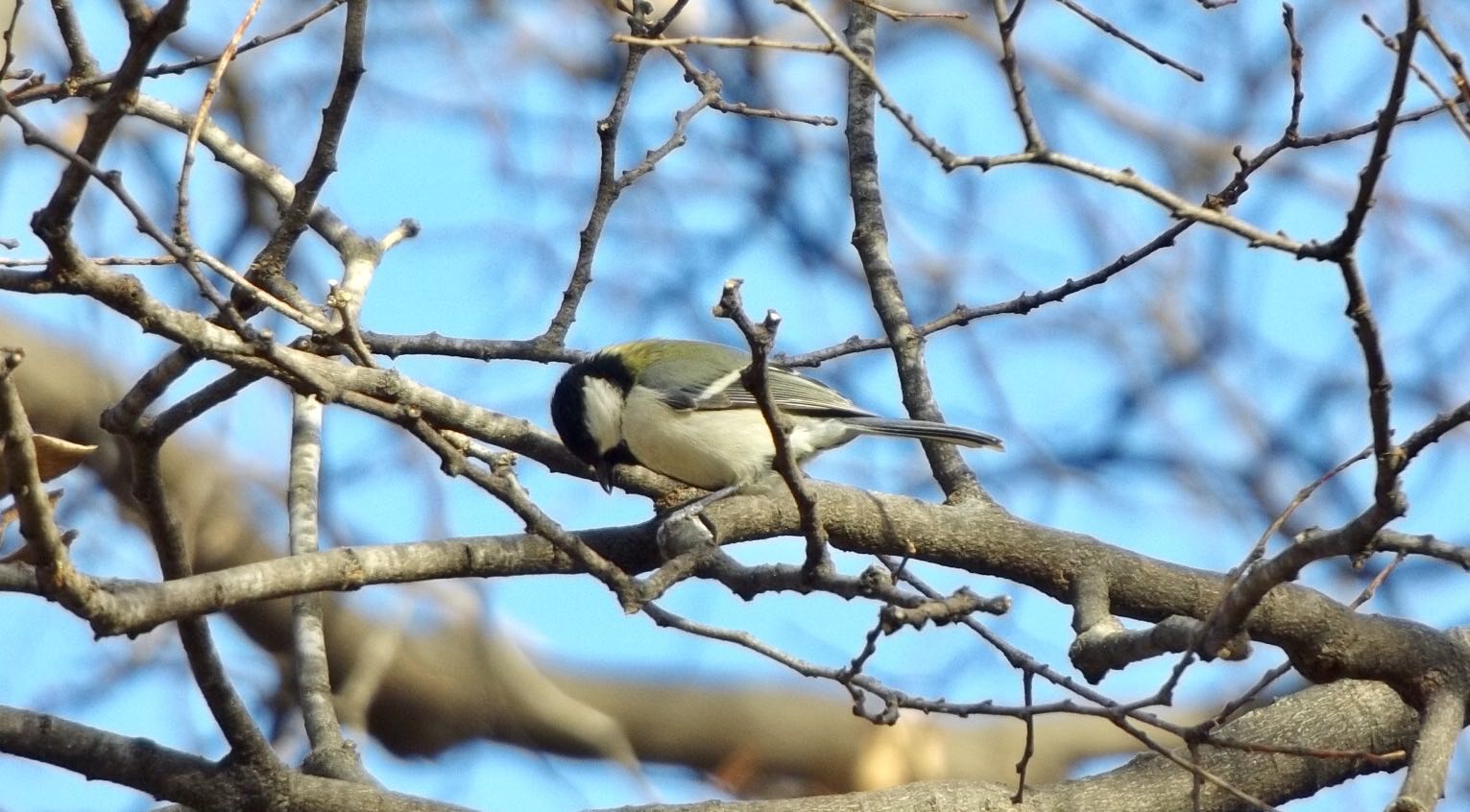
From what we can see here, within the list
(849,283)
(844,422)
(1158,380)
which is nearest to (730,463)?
(844,422)

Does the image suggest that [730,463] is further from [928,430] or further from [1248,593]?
[1248,593]

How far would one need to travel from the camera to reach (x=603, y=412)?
4.07m

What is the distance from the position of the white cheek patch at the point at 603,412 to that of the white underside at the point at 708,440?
1.6 inches

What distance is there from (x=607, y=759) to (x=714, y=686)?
83 cm

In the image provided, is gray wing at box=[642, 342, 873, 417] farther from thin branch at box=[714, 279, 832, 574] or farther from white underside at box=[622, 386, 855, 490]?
thin branch at box=[714, 279, 832, 574]

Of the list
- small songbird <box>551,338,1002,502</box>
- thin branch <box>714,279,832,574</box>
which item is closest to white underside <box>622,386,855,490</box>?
small songbird <box>551,338,1002,502</box>

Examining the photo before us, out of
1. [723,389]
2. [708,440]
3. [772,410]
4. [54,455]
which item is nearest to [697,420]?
[708,440]

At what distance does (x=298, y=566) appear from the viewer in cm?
242

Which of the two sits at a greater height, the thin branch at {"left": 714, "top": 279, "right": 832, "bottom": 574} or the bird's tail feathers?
the bird's tail feathers

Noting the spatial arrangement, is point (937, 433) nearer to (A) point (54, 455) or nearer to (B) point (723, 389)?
(B) point (723, 389)

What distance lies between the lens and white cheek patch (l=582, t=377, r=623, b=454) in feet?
12.8

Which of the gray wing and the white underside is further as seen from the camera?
the gray wing

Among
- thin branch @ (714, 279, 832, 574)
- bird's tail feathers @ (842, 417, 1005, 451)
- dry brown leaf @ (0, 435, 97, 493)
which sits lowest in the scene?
dry brown leaf @ (0, 435, 97, 493)

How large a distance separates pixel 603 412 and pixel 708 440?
302 mm
